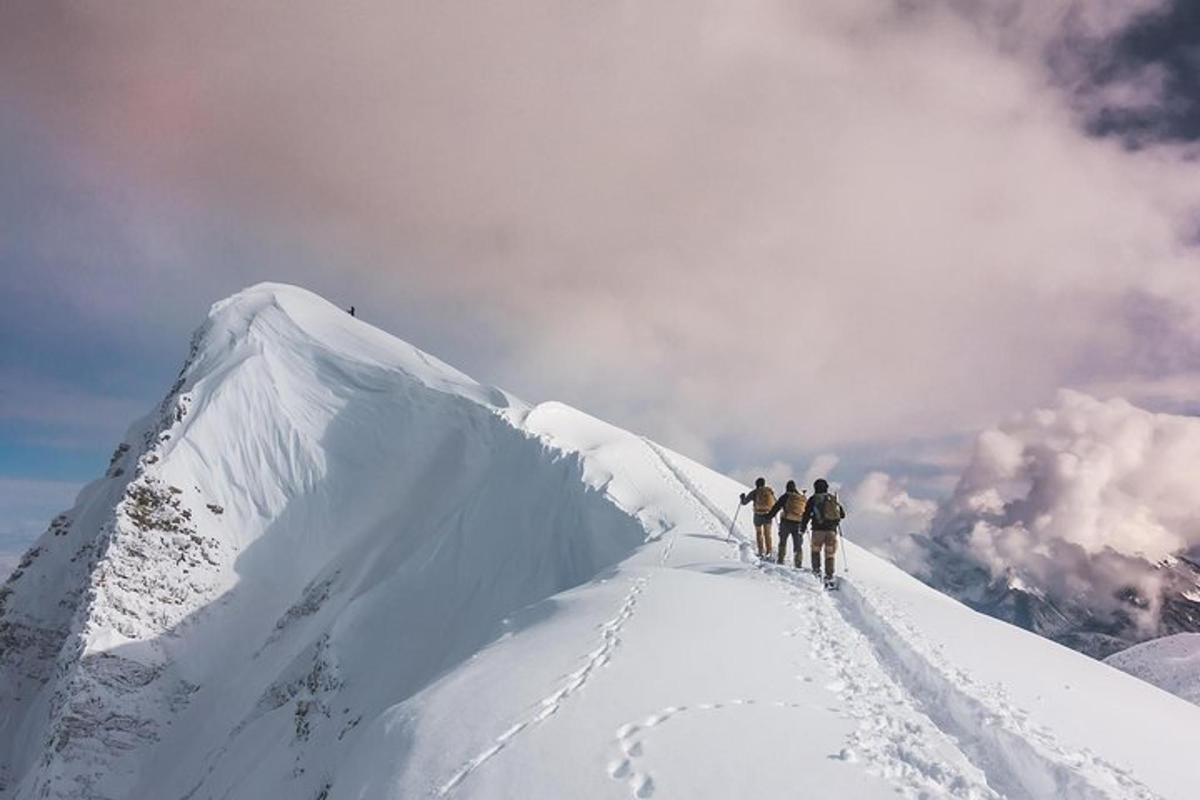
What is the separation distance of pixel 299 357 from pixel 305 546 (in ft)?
73.7

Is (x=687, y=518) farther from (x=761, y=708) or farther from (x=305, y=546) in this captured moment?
(x=305, y=546)

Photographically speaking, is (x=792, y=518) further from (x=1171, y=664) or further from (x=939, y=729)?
(x=1171, y=664)

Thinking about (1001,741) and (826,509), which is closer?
(1001,741)

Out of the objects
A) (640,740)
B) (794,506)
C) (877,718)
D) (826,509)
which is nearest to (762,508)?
(794,506)

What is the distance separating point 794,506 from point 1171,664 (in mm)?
131716

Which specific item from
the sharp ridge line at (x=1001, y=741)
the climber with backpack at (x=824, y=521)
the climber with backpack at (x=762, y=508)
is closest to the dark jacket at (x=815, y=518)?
the climber with backpack at (x=824, y=521)

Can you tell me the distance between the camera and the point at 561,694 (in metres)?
10.4

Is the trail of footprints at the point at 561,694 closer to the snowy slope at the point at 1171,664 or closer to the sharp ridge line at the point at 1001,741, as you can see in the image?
the sharp ridge line at the point at 1001,741

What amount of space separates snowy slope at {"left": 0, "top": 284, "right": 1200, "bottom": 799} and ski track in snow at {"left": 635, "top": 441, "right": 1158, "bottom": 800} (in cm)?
6

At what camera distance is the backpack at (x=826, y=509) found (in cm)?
2162

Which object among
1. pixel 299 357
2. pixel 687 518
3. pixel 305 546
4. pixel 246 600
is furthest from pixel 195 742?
pixel 687 518

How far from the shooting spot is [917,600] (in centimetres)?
2034

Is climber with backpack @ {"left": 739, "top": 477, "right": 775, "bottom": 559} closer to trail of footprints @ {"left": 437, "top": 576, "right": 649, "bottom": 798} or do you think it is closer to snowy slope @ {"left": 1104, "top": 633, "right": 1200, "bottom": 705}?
trail of footprints @ {"left": 437, "top": 576, "right": 649, "bottom": 798}

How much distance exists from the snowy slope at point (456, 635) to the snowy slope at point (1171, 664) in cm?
9051
